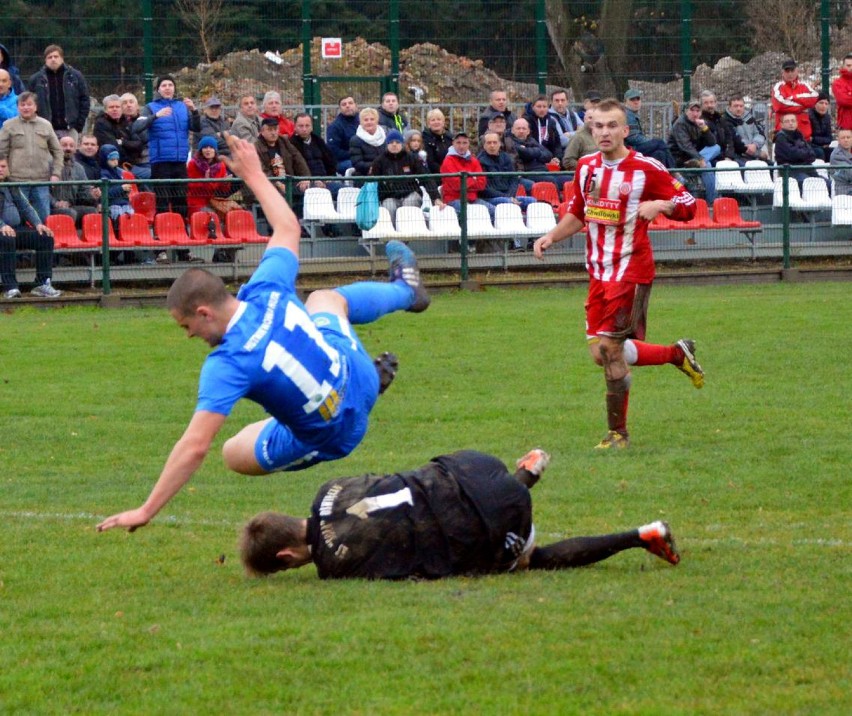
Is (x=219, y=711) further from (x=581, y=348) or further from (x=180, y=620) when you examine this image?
(x=581, y=348)

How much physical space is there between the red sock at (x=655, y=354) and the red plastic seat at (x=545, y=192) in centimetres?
933

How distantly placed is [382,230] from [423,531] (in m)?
12.6

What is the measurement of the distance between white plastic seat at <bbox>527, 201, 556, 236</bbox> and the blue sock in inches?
470

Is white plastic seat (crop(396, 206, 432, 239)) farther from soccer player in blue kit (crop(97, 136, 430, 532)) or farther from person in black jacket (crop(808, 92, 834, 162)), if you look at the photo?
soccer player in blue kit (crop(97, 136, 430, 532))

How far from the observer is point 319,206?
18.7 metres

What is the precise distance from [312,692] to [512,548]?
1723 mm

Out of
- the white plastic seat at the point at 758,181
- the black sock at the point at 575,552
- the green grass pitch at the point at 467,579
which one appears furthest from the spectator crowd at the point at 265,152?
the black sock at the point at 575,552

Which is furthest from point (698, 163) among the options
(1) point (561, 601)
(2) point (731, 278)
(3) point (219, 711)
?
(3) point (219, 711)

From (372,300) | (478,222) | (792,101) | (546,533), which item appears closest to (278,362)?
(372,300)

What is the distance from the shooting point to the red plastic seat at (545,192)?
1953 cm

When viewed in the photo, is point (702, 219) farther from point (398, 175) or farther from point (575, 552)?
point (575, 552)

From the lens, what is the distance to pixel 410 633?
5418 millimetres

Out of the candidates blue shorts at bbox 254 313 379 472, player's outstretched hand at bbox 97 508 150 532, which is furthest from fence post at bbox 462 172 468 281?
player's outstretched hand at bbox 97 508 150 532

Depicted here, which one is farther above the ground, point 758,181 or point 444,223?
point 758,181
